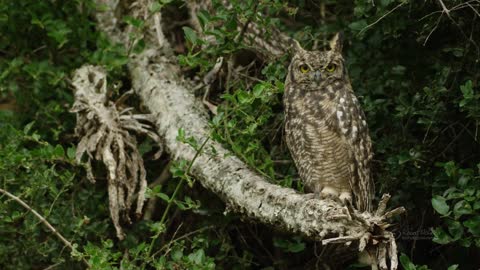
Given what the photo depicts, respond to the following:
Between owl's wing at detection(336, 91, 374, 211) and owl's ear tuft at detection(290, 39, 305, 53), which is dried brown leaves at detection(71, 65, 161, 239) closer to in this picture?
owl's ear tuft at detection(290, 39, 305, 53)

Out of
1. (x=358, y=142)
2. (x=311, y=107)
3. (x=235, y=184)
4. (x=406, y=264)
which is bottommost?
(x=406, y=264)

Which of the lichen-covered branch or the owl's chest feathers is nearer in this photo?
the lichen-covered branch

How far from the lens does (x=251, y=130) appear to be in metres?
3.23

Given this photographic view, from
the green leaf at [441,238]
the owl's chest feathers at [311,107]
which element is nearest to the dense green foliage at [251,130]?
the green leaf at [441,238]

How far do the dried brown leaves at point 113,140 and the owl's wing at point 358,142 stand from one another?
918 millimetres

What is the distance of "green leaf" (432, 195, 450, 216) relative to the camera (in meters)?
2.95

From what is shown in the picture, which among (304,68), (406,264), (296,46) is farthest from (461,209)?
(296,46)

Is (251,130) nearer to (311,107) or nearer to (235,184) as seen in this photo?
(235,184)

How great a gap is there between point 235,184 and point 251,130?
23 centimetres

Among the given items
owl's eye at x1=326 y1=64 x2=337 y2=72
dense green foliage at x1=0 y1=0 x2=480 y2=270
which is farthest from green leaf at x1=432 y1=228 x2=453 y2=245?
owl's eye at x1=326 y1=64 x2=337 y2=72

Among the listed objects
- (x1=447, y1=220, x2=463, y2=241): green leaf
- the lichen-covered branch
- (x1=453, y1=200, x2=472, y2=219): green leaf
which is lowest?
(x1=447, y1=220, x2=463, y2=241): green leaf

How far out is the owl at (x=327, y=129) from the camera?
135 inches

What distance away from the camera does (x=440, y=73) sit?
10.9 feet

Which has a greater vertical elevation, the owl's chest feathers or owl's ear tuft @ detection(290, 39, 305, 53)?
owl's ear tuft @ detection(290, 39, 305, 53)
